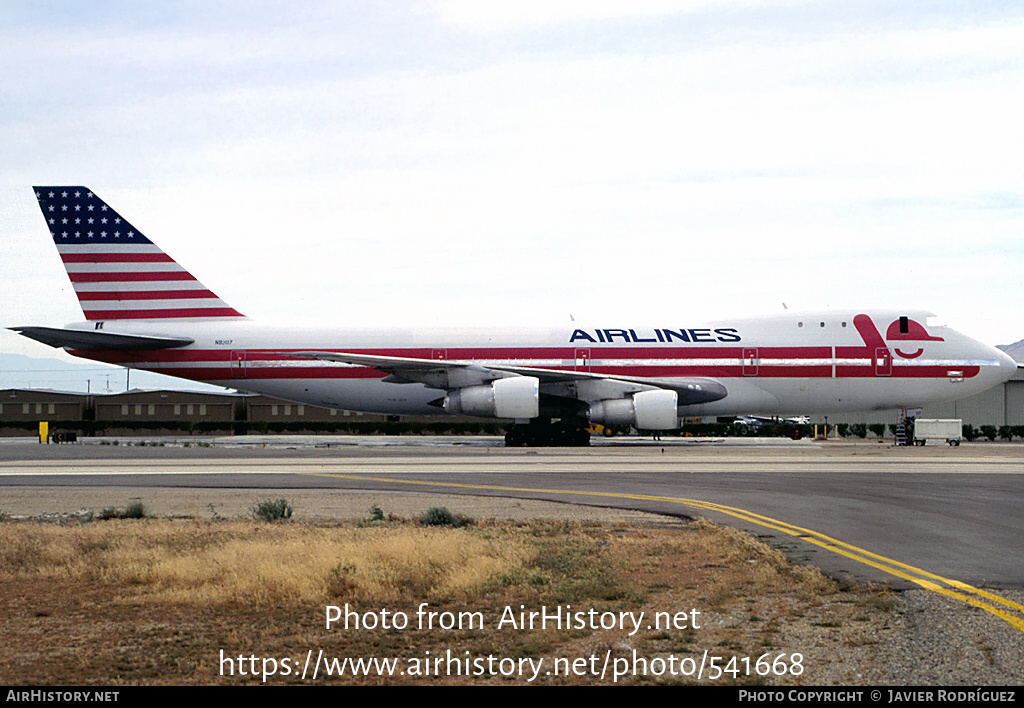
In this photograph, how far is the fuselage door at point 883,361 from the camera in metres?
35.2

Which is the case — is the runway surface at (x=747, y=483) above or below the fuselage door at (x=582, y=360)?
below

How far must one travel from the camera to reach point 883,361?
3522 cm

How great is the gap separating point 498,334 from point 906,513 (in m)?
23.6

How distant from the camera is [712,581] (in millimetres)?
9422

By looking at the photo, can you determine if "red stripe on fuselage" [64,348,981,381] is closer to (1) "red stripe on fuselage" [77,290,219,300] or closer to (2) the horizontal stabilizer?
(2) the horizontal stabilizer

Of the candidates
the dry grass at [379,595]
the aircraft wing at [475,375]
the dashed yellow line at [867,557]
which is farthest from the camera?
the aircraft wing at [475,375]

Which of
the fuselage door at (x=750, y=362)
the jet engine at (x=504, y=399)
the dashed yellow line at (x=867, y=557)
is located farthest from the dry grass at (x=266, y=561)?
the fuselage door at (x=750, y=362)

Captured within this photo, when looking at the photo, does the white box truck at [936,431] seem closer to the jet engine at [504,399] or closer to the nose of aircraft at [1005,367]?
the nose of aircraft at [1005,367]

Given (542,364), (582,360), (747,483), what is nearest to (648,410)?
(582,360)

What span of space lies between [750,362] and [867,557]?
25609mm

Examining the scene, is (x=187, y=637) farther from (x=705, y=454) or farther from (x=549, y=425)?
(x=549, y=425)

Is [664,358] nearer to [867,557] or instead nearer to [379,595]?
[867,557]

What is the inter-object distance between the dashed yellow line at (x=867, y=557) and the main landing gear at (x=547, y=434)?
55.9 feet
